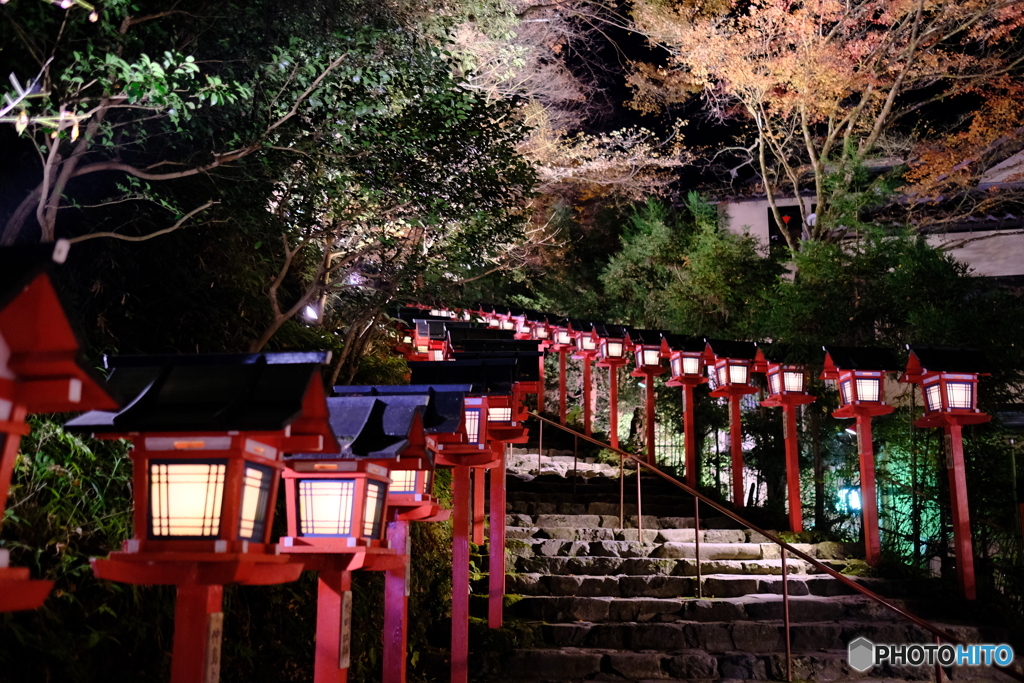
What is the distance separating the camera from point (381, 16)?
8484mm

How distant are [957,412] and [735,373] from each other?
412 cm

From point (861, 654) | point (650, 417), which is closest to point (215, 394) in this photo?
point (861, 654)

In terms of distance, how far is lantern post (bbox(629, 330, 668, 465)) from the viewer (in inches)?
632

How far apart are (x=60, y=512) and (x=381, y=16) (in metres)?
5.63

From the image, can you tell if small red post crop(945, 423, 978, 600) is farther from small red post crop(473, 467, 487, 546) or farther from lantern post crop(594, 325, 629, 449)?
lantern post crop(594, 325, 629, 449)

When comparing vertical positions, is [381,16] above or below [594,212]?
below

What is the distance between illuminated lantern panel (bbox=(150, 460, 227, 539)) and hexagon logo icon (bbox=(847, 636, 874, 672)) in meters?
8.07

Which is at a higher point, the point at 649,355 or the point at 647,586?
the point at 649,355

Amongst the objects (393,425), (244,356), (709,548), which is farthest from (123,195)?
(709,548)

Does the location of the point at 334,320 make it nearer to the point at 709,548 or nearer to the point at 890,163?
the point at 709,548

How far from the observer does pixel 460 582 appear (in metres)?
8.27

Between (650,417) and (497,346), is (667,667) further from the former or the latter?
(650,417)

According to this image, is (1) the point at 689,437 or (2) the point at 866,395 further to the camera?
(1) the point at 689,437

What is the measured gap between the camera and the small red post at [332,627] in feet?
16.7
